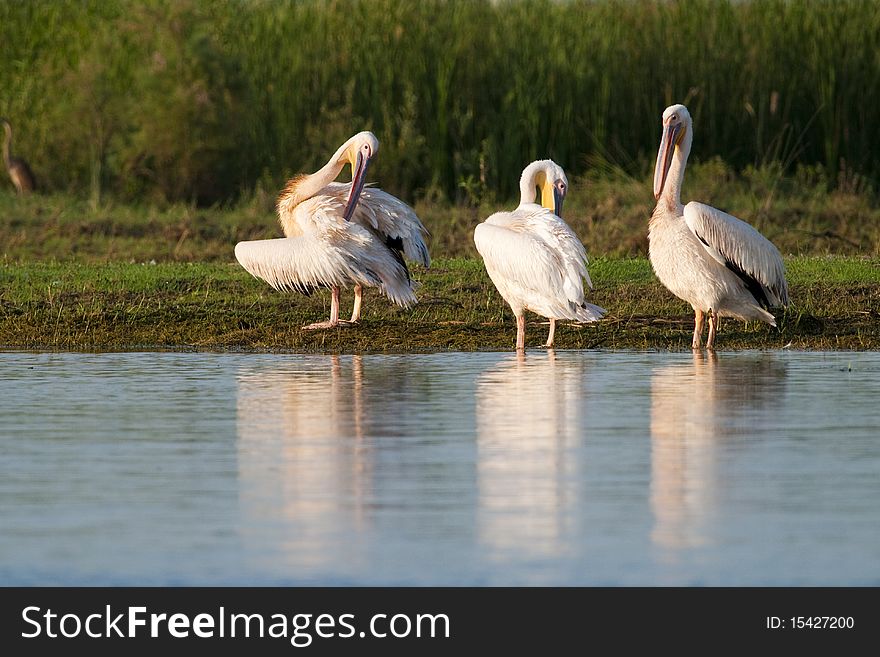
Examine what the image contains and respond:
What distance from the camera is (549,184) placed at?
1123cm

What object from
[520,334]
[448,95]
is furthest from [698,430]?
[448,95]

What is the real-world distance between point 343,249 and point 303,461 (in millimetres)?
4592

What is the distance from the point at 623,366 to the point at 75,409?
3118 millimetres

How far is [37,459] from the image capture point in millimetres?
6367

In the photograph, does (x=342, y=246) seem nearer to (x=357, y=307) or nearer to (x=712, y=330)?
(x=357, y=307)

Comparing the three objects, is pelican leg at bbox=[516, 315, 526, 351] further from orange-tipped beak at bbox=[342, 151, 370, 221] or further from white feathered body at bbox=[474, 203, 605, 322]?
orange-tipped beak at bbox=[342, 151, 370, 221]

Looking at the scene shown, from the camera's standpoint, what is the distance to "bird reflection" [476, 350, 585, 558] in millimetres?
5137

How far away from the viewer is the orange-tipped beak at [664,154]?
36.0 feet

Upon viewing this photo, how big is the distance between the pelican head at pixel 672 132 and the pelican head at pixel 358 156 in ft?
6.14

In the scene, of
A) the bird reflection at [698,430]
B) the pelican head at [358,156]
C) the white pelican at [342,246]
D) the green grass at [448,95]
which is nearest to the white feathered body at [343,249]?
the white pelican at [342,246]

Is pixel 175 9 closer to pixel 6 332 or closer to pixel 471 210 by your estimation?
pixel 471 210

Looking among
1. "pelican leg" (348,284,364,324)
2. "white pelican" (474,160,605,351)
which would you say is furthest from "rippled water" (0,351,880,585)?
"pelican leg" (348,284,364,324)

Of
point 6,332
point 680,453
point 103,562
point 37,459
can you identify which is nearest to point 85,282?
point 6,332
